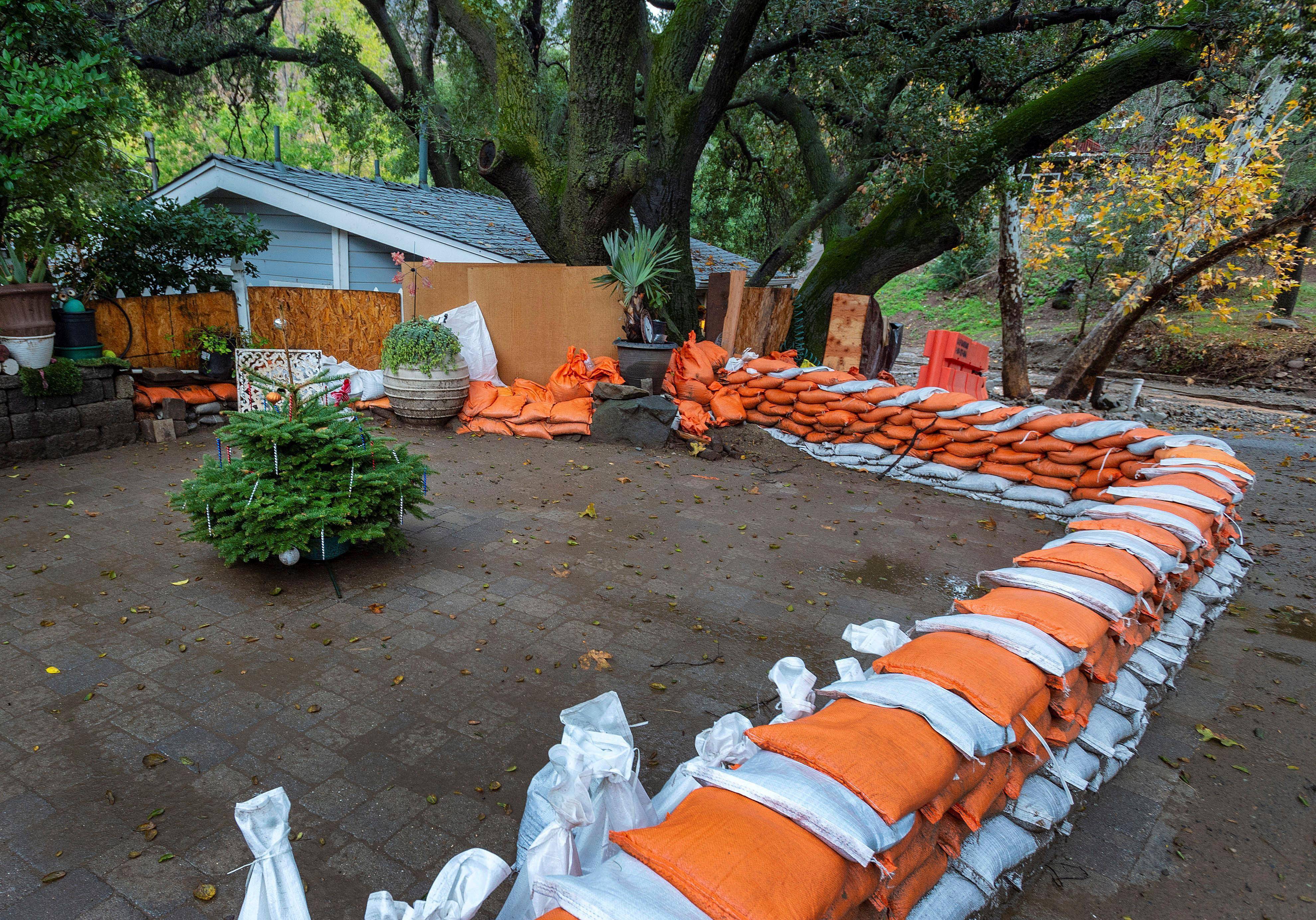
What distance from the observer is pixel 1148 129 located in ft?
50.9

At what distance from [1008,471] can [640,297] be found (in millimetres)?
4522

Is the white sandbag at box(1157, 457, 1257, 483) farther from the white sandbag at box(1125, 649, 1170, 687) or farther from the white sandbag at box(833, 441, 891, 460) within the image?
the white sandbag at box(833, 441, 891, 460)

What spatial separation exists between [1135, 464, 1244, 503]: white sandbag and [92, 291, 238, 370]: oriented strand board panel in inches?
374

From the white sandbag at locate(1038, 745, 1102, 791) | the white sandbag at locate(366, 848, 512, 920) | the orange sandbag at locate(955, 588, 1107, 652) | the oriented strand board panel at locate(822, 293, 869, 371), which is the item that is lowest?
the white sandbag at locate(1038, 745, 1102, 791)

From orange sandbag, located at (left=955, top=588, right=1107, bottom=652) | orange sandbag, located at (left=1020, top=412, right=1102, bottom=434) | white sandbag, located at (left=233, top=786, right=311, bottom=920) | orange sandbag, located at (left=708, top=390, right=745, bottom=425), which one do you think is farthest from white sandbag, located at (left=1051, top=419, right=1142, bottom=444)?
white sandbag, located at (left=233, top=786, right=311, bottom=920)

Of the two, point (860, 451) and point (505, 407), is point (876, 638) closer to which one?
point (860, 451)

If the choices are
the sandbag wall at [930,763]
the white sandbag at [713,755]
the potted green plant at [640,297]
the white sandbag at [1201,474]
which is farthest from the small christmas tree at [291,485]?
the white sandbag at [1201,474]

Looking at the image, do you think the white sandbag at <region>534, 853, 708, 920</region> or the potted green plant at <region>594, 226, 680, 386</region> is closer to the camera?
the white sandbag at <region>534, 853, 708, 920</region>

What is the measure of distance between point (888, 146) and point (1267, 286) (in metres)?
7.91

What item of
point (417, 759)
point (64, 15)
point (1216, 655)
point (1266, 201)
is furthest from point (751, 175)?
point (417, 759)

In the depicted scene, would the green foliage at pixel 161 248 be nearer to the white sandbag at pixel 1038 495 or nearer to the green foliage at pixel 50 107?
the green foliage at pixel 50 107

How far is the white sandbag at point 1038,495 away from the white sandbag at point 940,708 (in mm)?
5103

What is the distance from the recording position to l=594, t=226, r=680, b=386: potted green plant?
28.3 feet

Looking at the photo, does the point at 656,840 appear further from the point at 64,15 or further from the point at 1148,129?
the point at 1148,129
